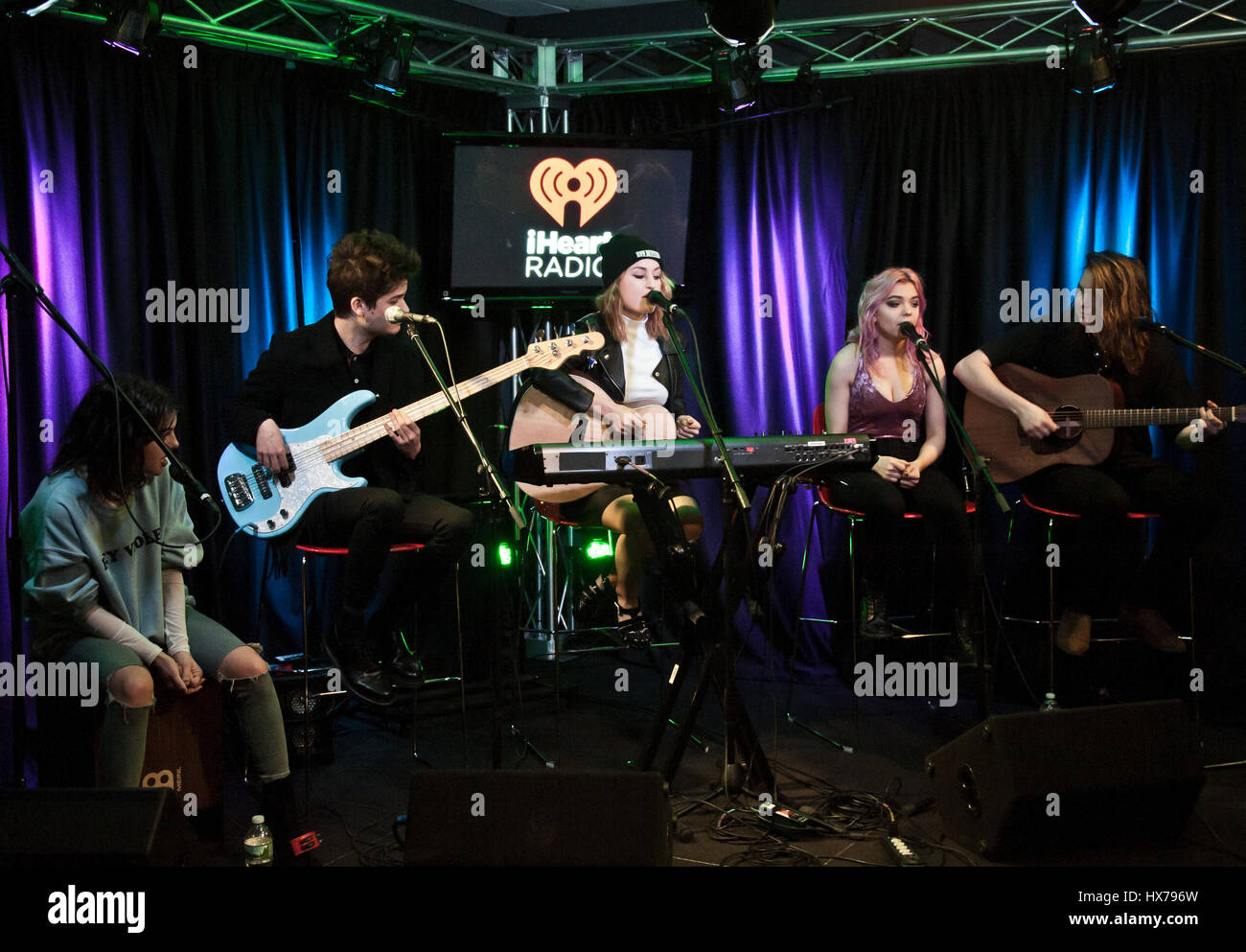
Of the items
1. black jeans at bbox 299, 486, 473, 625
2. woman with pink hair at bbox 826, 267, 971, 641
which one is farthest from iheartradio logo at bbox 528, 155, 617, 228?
black jeans at bbox 299, 486, 473, 625

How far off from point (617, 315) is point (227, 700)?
7.35 ft

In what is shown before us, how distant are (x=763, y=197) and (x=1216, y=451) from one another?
2515 millimetres

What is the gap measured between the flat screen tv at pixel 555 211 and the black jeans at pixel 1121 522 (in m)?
2.13

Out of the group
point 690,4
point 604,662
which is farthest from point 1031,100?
point 604,662

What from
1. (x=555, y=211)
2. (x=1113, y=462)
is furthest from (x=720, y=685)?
(x=555, y=211)

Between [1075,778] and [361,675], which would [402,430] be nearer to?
[361,675]

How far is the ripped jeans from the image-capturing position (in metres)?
2.97

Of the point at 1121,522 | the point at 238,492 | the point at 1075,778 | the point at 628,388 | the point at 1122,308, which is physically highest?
the point at 1122,308

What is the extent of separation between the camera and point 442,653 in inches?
201

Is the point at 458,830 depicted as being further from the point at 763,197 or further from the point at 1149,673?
the point at 763,197

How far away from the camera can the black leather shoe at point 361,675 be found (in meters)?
3.91

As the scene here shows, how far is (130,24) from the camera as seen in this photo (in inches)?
159

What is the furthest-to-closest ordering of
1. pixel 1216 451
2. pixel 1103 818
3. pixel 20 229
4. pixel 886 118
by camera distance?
pixel 886 118 → pixel 1216 451 → pixel 20 229 → pixel 1103 818

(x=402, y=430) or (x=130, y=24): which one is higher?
(x=130, y=24)
